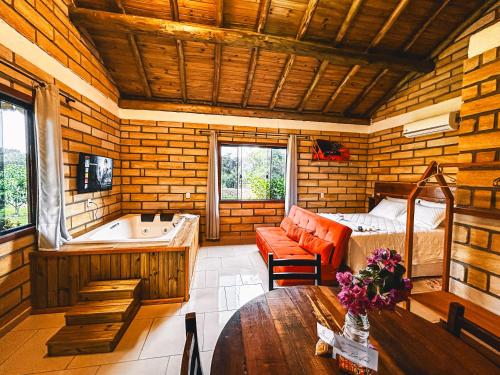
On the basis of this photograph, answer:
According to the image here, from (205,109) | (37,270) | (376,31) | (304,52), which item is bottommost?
(37,270)

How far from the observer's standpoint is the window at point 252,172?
467cm

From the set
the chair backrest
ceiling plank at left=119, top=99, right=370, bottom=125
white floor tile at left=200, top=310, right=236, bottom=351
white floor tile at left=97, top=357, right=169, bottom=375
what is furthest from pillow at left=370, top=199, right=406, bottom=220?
white floor tile at left=97, top=357, right=169, bottom=375

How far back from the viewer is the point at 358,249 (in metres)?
2.72

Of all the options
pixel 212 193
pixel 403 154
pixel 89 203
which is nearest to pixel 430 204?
pixel 403 154

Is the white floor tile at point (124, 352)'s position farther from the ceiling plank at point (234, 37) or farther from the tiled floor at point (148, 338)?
the ceiling plank at point (234, 37)

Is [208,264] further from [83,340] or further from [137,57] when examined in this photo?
[137,57]

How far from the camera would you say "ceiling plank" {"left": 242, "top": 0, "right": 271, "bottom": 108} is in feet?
9.17

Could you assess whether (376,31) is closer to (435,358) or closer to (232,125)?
(232,125)

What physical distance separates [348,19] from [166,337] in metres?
4.24

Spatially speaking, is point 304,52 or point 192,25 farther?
point 304,52

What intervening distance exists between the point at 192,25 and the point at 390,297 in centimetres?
352

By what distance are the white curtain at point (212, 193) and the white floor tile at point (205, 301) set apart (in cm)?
174

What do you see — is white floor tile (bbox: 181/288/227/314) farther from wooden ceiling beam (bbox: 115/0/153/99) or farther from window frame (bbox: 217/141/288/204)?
wooden ceiling beam (bbox: 115/0/153/99)

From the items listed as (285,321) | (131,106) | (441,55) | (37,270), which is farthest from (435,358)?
(131,106)
